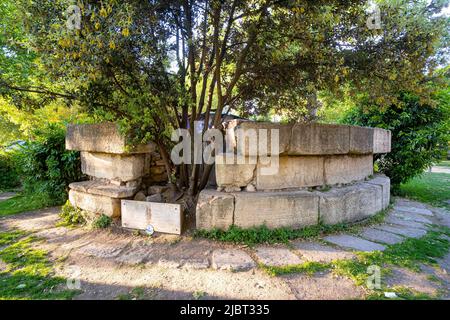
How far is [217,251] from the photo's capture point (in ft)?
8.97

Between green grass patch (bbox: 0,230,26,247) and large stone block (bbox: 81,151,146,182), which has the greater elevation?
large stone block (bbox: 81,151,146,182)

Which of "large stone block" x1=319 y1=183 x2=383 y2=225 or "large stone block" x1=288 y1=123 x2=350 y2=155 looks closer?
"large stone block" x1=288 y1=123 x2=350 y2=155

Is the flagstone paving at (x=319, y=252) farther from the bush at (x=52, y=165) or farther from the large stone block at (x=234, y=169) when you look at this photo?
the bush at (x=52, y=165)

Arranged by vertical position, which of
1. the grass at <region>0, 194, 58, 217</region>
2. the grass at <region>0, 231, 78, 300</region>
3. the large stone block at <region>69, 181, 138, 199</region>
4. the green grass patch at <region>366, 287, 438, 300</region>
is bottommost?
the green grass patch at <region>366, 287, 438, 300</region>

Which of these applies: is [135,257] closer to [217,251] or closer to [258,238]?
[217,251]

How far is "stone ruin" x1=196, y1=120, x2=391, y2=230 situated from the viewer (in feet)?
10.1

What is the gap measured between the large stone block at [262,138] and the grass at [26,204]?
4227mm

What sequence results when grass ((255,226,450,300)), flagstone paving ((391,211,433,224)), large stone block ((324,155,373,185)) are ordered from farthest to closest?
flagstone paving ((391,211,433,224))
large stone block ((324,155,373,185))
grass ((255,226,450,300))

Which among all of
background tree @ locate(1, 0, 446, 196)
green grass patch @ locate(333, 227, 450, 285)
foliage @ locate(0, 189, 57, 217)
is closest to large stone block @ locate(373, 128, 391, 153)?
background tree @ locate(1, 0, 446, 196)

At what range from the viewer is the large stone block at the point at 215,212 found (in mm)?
3062

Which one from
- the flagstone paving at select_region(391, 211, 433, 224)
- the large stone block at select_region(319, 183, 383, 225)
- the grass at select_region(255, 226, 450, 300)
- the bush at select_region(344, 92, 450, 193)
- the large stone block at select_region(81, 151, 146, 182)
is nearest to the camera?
the grass at select_region(255, 226, 450, 300)

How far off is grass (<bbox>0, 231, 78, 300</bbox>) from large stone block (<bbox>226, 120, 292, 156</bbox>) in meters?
2.32

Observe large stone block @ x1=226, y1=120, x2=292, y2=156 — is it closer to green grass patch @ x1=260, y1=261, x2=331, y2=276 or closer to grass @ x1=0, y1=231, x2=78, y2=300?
green grass patch @ x1=260, y1=261, x2=331, y2=276
